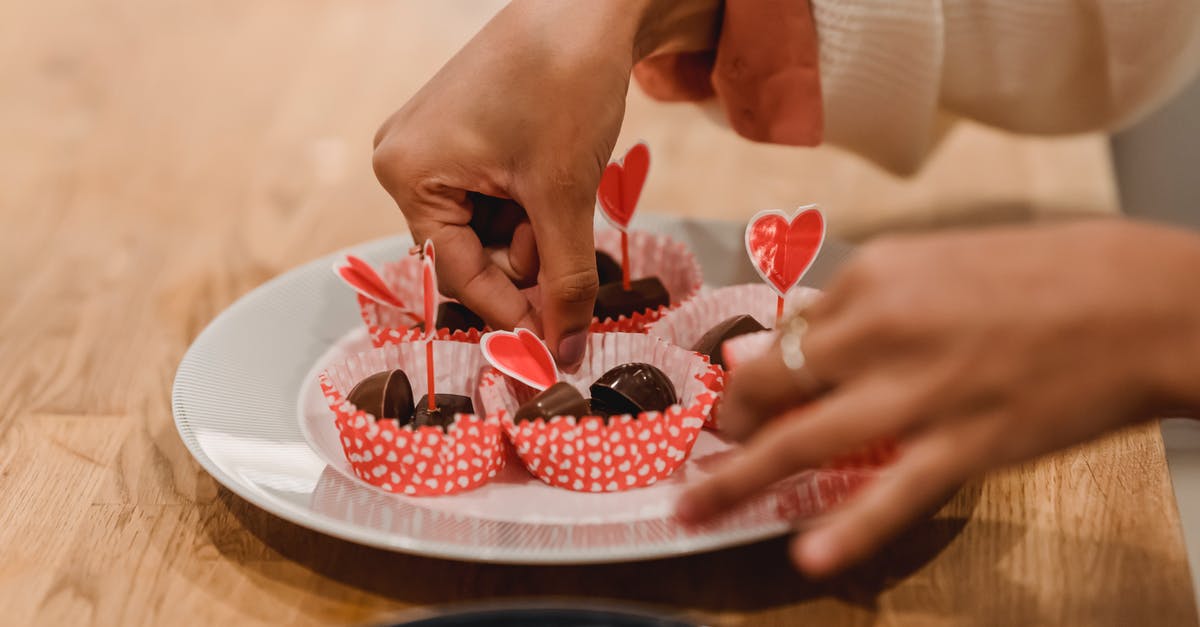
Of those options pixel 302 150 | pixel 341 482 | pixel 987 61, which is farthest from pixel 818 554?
pixel 302 150

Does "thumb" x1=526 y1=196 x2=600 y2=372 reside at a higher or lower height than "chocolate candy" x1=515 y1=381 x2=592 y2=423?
higher

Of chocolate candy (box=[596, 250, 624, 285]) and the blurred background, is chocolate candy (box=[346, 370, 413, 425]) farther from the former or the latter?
the blurred background

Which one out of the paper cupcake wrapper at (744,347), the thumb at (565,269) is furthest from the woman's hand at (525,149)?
the paper cupcake wrapper at (744,347)

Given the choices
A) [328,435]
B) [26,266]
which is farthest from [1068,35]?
[26,266]

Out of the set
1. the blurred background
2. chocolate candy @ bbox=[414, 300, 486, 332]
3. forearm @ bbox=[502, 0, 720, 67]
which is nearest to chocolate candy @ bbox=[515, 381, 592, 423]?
chocolate candy @ bbox=[414, 300, 486, 332]

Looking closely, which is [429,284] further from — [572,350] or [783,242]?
[783,242]

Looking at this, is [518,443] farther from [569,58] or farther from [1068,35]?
[1068,35]
